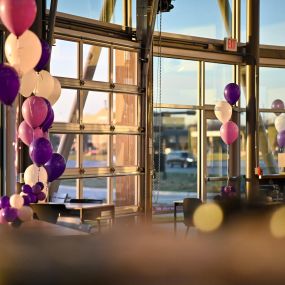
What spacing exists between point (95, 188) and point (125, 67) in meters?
2.05

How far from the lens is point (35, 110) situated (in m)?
5.56

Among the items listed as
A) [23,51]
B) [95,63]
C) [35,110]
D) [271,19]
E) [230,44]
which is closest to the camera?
[23,51]

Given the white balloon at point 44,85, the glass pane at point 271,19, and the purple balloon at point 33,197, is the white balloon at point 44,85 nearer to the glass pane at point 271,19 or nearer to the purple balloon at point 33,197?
the purple balloon at point 33,197

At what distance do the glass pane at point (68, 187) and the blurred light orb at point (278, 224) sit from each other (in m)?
6.71

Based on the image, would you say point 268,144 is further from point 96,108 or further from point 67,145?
point 67,145

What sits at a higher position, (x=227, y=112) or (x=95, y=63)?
(x=95, y=63)

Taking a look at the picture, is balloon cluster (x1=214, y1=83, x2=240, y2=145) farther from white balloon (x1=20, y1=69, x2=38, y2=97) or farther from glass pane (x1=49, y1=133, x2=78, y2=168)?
white balloon (x1=20, y1=69, x2=38, y2=97)

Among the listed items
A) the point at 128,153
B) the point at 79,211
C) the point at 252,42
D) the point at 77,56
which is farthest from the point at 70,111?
the point at 252,42

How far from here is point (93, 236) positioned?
3.44 ft

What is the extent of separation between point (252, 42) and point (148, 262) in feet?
33.0

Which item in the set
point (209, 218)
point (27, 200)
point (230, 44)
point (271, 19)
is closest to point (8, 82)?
point (27, 200)

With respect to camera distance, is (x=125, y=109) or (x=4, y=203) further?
(x=125, y=109)

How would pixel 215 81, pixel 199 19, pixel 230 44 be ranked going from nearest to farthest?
pixel 199 19
pixel 230 44
pixel 215 81

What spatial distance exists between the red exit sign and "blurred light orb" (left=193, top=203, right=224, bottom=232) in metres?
9.10
